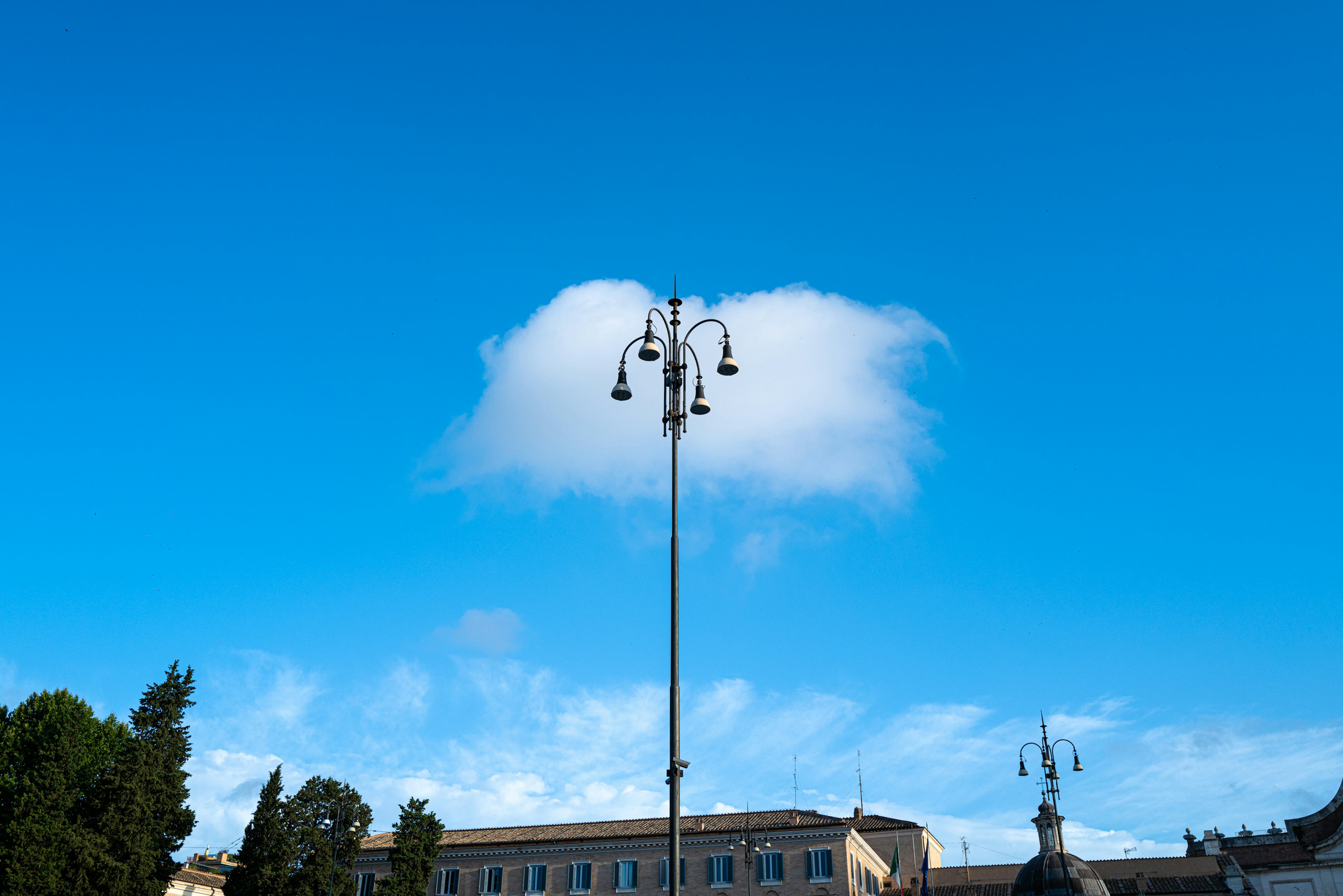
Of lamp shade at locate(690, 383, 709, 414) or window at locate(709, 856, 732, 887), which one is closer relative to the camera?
lamp shade at locate(690, 383, 709, 414)

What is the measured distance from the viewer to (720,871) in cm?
5459

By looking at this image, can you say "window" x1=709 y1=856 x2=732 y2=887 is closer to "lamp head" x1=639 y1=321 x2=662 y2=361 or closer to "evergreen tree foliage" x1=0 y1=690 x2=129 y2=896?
"evergreen tree foliage" x1=0 y1=690 x2=129 y2=896

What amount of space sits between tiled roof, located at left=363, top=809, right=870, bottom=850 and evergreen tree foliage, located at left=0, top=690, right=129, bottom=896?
57.5 feet

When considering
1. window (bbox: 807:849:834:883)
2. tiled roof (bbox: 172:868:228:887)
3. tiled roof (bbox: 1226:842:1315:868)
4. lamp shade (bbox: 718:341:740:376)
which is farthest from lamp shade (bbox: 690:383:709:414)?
tiled roof (bbox: 1226:842:1315:868)

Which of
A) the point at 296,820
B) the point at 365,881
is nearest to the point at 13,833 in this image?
the point at 296,820

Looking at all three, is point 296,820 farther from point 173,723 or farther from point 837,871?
point 837,871

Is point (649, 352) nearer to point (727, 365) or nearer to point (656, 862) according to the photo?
point (727, 365)

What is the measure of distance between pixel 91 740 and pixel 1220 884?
5965 centimetres

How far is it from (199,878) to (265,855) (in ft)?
39.4

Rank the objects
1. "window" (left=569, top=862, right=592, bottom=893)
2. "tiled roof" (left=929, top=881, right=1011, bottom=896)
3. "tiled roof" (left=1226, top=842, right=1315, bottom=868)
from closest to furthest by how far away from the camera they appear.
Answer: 1. "tiled roof" (left=1226, top=842, right=1315, bottom=868)
2. "window" (left=569, top=862, right=592, bottom=893)
3. "tiled roof" (left=929, top=881, right=1011, bottom=896)

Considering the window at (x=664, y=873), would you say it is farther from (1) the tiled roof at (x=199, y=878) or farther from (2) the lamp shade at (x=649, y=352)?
(2) the lamp shade at (x=649, y=352)

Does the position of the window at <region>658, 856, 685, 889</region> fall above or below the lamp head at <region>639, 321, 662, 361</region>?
below

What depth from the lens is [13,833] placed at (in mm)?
39781

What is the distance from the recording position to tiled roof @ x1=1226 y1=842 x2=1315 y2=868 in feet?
181
